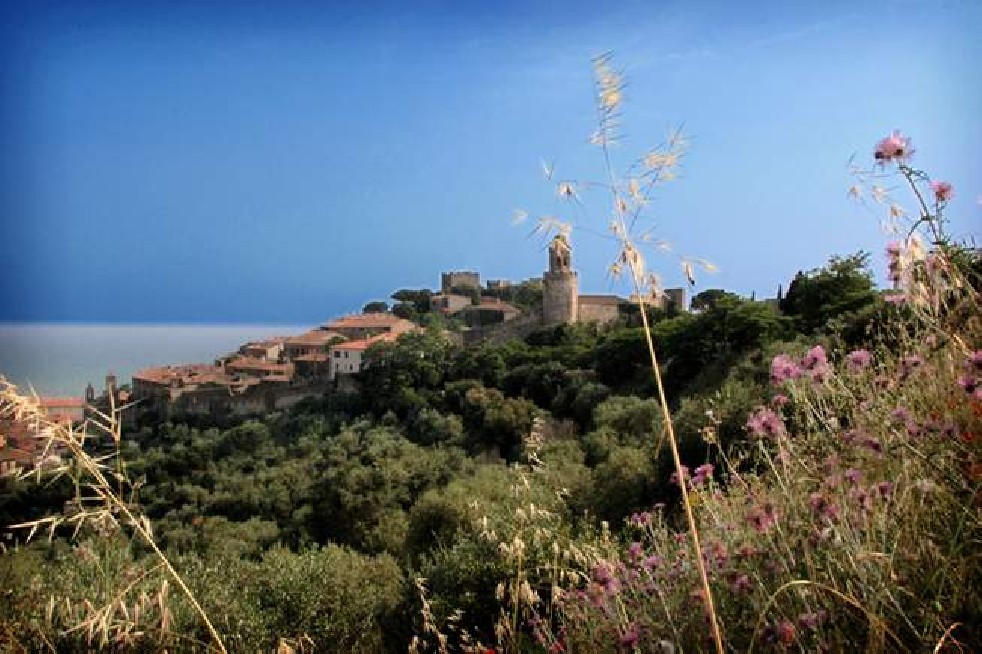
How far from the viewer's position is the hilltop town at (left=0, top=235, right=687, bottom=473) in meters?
34.2

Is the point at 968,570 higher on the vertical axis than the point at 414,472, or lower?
higher

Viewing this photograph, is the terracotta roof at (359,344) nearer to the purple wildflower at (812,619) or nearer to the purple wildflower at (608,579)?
the purple wildflower at (608,579)

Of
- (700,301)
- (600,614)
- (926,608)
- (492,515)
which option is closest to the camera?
(926,608)

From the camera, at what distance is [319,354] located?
1606 inches

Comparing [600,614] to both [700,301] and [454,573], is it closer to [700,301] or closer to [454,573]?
[454,573]

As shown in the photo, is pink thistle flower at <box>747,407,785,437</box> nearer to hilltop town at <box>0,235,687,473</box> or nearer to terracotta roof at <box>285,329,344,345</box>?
hilltop town at <box>0,235,687,473</box>

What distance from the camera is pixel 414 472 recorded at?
48.8 feet

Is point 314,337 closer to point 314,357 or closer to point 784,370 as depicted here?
point 314,357

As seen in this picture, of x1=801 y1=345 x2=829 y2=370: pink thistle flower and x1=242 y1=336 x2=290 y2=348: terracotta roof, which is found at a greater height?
x1=801 y1=345 x2=829 y2=370: pink thistle flower

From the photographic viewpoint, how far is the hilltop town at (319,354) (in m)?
34.2

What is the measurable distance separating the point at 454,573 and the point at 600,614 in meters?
2.57

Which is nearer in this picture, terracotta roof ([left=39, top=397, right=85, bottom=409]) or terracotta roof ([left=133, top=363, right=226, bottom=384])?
terracotta roof ([left=39, top=397, right=85, bottom=409])

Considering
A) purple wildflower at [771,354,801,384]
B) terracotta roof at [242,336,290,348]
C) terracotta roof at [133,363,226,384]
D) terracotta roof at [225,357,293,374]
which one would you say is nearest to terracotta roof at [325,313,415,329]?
terracotta roof at [242,336,290,348]

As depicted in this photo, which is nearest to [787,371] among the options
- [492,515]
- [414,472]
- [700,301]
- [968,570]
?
[968,570]
